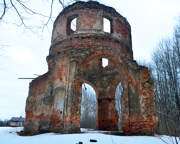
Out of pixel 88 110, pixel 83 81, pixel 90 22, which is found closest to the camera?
pixel 83 81

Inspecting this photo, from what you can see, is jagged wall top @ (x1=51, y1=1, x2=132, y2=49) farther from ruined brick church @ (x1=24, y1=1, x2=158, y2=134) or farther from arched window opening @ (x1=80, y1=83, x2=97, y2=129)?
arched window opening @ (x1=80, y1=83, x2=97, y2=129)

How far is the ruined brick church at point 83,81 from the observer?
7000 mm

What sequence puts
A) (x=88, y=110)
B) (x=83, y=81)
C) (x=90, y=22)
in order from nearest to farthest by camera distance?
(x=83, y=81) → (x=90, y=22) → (x=88, y=110)

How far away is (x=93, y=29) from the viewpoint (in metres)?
9.24

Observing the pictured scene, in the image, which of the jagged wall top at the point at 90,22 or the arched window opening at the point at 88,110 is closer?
the jagged wall top at the point at 90,22

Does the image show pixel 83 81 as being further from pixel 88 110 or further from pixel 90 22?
pixel 88 110

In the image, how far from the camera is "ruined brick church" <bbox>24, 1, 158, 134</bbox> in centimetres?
700

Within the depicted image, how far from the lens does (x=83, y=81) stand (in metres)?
8.07

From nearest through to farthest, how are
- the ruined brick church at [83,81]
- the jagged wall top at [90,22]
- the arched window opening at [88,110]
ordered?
the ruined brick church at [83,81] → the jagged wall top at [90,22] → the arched window opening at [88,110]

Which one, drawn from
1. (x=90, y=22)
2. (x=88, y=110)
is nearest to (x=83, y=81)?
(x=90, y=22)

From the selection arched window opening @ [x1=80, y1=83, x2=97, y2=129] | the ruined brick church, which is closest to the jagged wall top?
the ruined brick church

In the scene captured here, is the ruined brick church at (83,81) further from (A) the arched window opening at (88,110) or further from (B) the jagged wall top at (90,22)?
(A) the arched window opening at (88,110)

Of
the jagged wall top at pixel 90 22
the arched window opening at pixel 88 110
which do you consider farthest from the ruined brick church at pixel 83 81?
the arched window opening at pixel 88 110

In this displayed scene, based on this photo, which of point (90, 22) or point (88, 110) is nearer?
point (90, 22)
